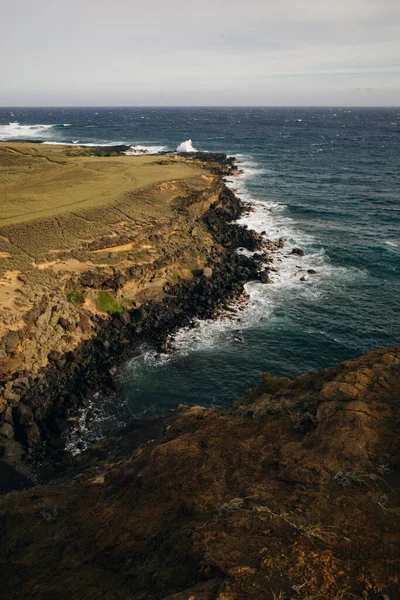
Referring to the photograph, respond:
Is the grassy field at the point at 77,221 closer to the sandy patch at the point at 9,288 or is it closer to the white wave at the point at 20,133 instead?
the sandy patch at the point at 9,288

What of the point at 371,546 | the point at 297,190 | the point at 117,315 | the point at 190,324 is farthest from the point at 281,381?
the point at 297,190

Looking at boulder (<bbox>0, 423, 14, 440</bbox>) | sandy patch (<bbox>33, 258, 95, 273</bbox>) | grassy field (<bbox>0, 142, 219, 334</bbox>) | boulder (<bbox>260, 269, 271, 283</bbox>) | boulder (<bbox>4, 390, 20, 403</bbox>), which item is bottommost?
boulder (<bbox>0, 423, 14, 440</bbox>)

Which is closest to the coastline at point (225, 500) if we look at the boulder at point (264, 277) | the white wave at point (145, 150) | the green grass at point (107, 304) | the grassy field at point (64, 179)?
the green grass at point (107, 304)

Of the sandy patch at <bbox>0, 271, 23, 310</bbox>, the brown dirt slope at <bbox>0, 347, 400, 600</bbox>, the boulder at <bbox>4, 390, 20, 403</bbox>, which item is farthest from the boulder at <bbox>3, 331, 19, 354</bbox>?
the brown dirt slope at <bbox>0, 347, 400, 600</bbox>

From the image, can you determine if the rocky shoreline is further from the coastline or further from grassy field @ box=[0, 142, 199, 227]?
grassy field @ box=[0, 142, 199, 227]

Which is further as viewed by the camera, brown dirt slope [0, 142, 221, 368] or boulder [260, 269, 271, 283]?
boulder [260, 269, 271, 283]

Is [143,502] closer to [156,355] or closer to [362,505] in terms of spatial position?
[362,505]
